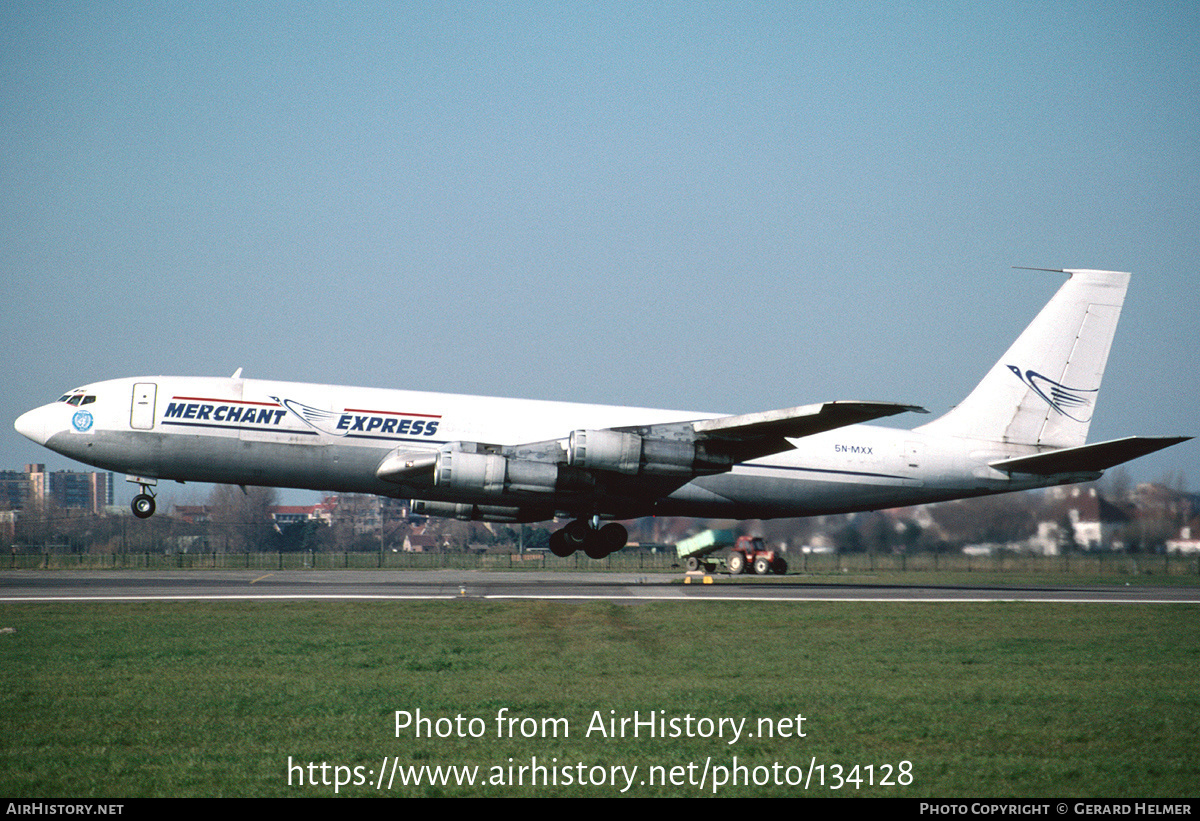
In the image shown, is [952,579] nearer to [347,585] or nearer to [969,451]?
[969,451]

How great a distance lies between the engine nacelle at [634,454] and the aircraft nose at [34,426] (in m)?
15.9

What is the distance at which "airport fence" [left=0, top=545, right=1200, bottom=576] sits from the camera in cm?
4331

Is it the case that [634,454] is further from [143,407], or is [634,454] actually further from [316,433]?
[143,407]

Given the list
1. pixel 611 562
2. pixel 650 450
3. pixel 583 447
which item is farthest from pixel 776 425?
pixel 611 562

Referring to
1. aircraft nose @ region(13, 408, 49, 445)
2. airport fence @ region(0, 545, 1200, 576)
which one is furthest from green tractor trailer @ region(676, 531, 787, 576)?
aircraft nose @ region(13, 408, 49, 445)

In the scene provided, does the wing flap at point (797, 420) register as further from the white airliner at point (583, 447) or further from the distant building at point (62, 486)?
the distant building at point (62, 486)

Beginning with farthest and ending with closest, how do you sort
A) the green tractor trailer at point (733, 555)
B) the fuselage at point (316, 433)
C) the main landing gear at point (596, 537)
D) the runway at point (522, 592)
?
1. the green tractor trailer at point (733, 555)
2. the main landing gear at point (596, 537)
3. the fuselage at point (316, 433)
4. the runway at point (522, 592)

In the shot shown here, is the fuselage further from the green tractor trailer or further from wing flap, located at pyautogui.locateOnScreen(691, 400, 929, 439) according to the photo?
the green tractor trailer

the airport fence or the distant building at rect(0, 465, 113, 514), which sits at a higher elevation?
the distant building at rect(0, 465, 113, 514)

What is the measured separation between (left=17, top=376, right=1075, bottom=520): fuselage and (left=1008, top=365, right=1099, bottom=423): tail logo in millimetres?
2917

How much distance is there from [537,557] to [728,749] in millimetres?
59041

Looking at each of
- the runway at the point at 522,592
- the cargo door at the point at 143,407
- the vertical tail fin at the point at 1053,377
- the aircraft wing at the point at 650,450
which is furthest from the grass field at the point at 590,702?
the vertical tail fin at the point at 1053,377

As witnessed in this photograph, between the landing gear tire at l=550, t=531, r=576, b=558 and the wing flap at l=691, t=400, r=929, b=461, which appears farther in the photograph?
the landing gear tire at l=550, t=531, r=576, b=558

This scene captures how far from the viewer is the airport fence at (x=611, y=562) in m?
43.3
